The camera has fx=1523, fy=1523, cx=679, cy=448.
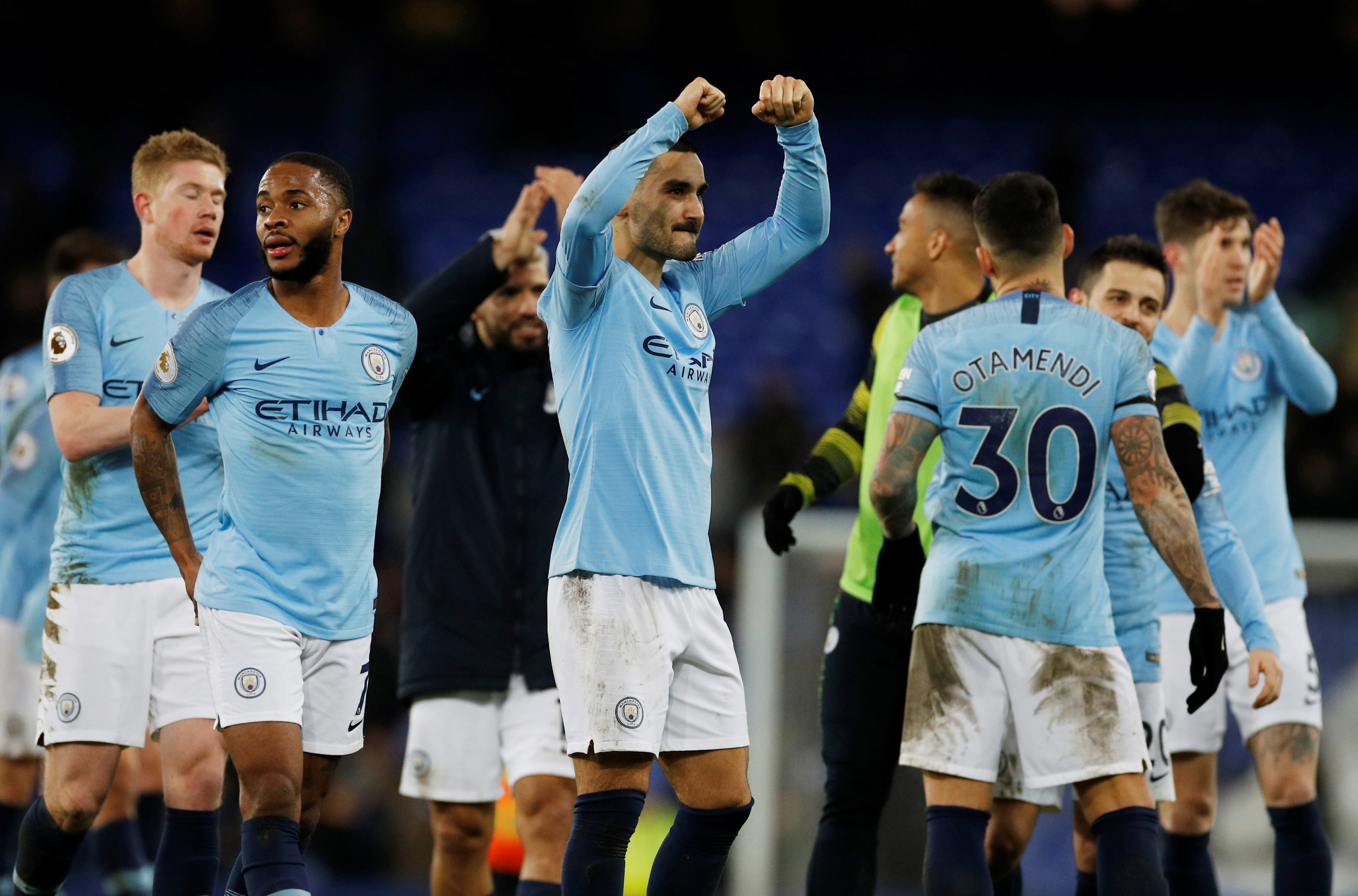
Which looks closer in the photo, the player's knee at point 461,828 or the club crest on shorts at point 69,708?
the club crest on shorts at point 69,708

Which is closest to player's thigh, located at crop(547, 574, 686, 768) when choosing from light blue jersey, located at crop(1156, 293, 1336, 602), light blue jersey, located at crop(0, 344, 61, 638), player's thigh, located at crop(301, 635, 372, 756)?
player's thigh, located at crop(301, 635, 372, 756)

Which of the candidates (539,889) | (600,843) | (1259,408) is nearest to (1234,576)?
(1259,408)

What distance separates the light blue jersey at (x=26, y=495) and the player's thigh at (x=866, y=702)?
349cm

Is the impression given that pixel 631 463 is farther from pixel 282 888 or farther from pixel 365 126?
pixel 365 126

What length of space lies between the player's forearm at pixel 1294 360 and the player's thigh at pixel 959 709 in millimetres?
2315

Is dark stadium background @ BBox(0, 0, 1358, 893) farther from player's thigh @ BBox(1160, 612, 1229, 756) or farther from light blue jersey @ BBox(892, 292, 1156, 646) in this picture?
light blue jersey @ BBox(892, 292, 1156, 646)

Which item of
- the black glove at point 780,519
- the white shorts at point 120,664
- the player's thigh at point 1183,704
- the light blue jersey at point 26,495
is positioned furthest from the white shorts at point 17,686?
the player's thigh at point 1183,704

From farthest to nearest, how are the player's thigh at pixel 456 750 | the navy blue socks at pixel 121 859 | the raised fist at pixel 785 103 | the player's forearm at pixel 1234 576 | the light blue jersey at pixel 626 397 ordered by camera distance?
the navy blue socks at pixel 121 859, the player's thigh at pixel 456 750, the player's forearm at pixel 1234 576, the raised fist at pixel 785 103, the light blue jersey at pixel 626 397

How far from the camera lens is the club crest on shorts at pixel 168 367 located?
4254 mm

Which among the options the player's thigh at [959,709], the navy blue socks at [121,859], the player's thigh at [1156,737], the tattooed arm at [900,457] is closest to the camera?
the player's thigh at [959,709]

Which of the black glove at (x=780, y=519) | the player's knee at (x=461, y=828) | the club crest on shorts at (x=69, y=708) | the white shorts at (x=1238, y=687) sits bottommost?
the player's knee at (x=461, y=828)

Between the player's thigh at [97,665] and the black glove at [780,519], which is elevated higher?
the black glove at [780,519]

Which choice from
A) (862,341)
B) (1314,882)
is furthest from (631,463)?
(862,341)

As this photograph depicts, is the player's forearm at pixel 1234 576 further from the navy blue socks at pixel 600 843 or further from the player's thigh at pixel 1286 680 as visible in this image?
the navy blue socks at pixel 600 843
